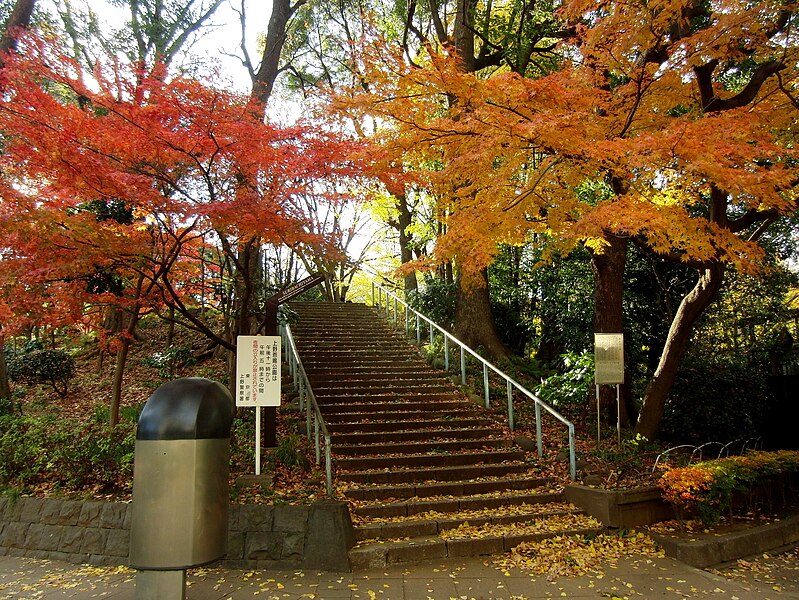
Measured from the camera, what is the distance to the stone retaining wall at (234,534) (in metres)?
4.76

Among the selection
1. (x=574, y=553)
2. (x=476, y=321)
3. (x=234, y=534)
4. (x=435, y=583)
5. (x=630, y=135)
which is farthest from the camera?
(x=476, y=321)

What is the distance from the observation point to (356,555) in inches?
186

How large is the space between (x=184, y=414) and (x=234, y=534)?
2561 millimetres

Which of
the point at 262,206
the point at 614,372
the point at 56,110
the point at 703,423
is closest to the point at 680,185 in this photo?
the point at 614,372

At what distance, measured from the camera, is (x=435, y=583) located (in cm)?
439

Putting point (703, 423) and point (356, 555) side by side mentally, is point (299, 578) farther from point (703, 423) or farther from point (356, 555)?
point (703, 423)

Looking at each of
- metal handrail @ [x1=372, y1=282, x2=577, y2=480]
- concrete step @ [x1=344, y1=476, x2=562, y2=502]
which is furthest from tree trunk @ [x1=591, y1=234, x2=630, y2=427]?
concrete step @ [x1=344, y1=476, x2=562, y2=502]

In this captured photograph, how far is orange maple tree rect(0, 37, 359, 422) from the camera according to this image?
509 cm

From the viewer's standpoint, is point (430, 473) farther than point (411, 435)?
No

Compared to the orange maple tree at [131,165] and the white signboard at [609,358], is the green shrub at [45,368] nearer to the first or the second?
the orange maple tree at [131,165]

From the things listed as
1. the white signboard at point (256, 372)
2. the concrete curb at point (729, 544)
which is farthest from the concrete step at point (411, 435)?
the concrete curb at point (729, 544)

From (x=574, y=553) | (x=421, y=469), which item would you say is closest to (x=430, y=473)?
(x=421, y=469)

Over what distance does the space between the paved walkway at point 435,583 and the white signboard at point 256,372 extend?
176 centimetres

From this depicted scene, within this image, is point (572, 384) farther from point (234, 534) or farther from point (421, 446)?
point (234, 534)
